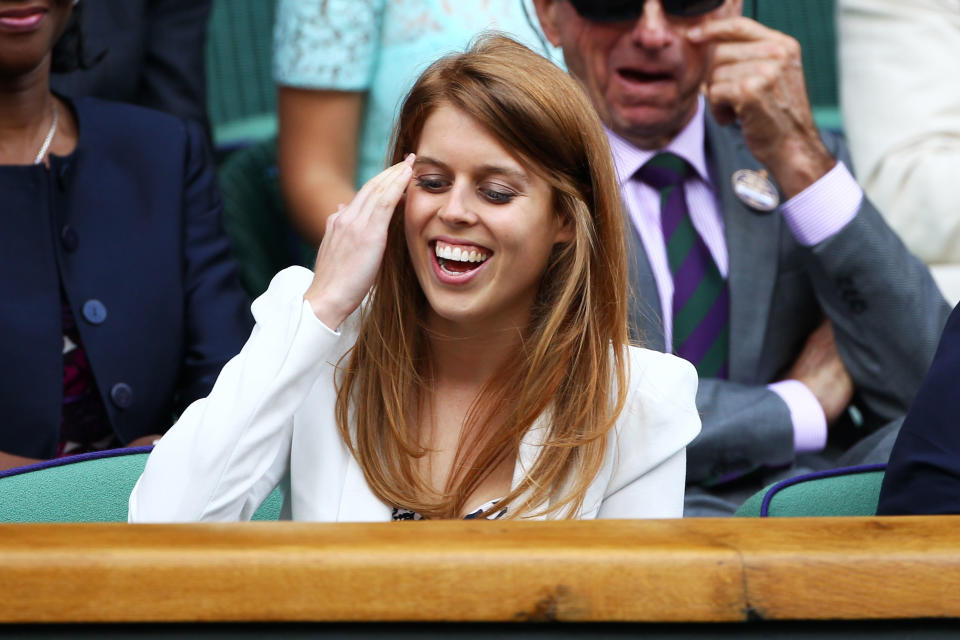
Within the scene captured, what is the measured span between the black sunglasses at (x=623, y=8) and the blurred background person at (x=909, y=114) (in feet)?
2.01

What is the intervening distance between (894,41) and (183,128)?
1448mm

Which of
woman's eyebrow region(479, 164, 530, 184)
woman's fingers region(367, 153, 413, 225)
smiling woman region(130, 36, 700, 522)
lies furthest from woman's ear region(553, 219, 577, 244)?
woman's fingers region(367, 153, 413, 225)

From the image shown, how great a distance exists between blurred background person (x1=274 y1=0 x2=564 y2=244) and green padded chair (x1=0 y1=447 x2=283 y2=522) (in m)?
1.02

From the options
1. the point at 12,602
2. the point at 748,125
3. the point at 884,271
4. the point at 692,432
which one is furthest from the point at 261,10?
the point at 12,602

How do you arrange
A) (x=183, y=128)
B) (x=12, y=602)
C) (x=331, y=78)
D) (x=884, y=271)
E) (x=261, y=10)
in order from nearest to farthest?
(x=12, y=602), (x=884, y=271), (x=183, y=128), (x=331, y=78), (x=261, y=10)

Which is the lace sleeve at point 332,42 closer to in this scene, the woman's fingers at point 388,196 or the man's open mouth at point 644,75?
the man's open mouth at point 644,75

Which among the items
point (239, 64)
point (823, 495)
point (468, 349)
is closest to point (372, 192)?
point (468, 349)

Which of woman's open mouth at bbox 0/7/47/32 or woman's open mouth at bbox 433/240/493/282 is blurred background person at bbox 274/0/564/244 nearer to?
woman's open mouth at bbox 0/7/47/32

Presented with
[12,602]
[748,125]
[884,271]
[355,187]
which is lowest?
[355,187]

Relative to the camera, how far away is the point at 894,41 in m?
2.66

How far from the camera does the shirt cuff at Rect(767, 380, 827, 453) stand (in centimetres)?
198

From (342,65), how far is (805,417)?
1079 mm

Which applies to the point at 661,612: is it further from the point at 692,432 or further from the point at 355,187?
the point at 355,187

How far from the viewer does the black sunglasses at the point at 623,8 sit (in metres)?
2.09
